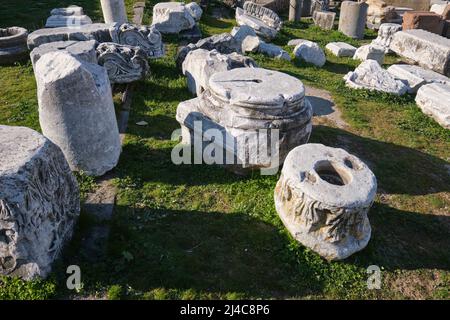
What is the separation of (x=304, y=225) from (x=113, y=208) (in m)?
2.24

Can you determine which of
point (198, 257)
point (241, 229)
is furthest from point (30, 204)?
point (241, 229)

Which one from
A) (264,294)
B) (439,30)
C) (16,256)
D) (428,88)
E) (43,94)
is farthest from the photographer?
(439,30)

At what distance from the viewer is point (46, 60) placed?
4.58 m

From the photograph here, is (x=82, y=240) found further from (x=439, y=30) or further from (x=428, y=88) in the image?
(x=439, y=30)

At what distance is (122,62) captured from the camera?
710cm

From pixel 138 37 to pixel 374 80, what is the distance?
5.25m

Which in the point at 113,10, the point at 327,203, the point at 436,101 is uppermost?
the point at 113,10

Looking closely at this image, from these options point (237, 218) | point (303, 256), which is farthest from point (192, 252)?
point (303, 256)

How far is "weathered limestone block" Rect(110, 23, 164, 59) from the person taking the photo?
8.49 meters

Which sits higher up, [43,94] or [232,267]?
[43,94]

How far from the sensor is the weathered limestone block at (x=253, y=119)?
4.88 meters

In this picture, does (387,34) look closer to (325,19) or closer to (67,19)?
(325,19)

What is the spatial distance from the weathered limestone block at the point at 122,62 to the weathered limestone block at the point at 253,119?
7.81 ft

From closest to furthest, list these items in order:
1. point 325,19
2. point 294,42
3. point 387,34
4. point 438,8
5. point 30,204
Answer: point 30,204 < point 294,42 < point 387,34 < point 325,19 < point 438,8
